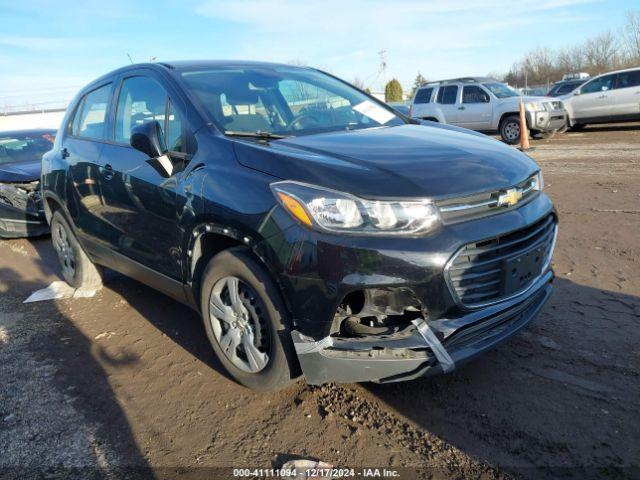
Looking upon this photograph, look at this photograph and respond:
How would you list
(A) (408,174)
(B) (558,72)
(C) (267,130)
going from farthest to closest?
(B) (558,72) < (C) (267,130) < (A) (408,174)

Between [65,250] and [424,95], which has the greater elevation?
[424,95]

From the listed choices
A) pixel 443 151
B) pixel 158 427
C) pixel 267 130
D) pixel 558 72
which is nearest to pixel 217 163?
pixel 267 130

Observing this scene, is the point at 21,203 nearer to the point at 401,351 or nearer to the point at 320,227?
the point at 320,227

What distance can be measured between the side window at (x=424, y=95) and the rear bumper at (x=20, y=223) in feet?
40.2

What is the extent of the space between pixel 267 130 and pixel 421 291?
1520 mm

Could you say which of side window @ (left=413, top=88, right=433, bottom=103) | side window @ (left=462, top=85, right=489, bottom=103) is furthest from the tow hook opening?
side window @ (left=413, top=88, right=433, bottom=103)

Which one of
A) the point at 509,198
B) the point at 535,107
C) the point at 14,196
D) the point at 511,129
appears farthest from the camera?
the point at 511,129

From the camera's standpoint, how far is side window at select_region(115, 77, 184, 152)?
3.34m

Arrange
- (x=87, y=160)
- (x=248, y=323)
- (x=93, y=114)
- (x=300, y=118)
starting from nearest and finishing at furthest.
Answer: (x=248, y=323)
(x=300, y=118)
(x=87, y=160)
(x=93, y=114)

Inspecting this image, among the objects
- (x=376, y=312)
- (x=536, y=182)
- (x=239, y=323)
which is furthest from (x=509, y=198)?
(x=239, y=323)

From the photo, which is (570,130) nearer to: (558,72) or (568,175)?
(568,175)

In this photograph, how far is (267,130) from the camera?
333 cm

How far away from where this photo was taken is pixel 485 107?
593 inches

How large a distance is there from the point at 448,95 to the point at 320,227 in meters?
14.7
